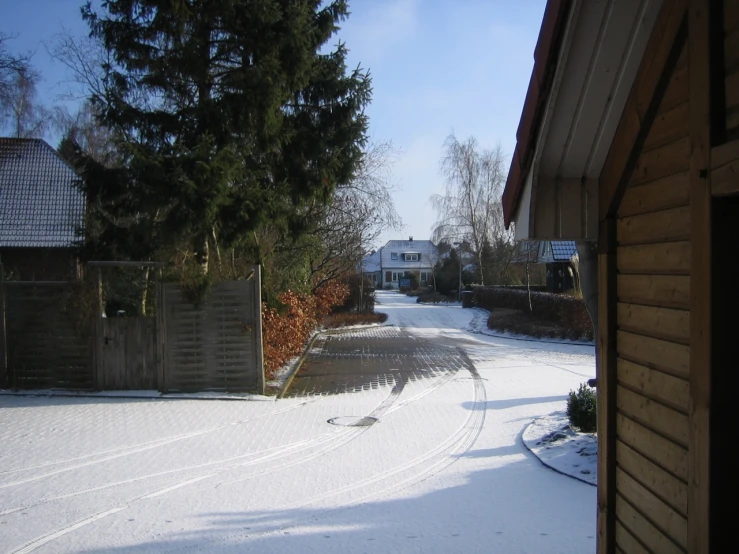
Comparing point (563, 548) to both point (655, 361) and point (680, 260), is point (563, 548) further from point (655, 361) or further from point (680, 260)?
point (680, 260)

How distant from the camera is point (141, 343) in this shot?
39.4ft

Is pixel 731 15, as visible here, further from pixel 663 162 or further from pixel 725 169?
pixel 663 162

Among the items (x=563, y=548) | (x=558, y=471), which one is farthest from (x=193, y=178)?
(x=563, y=548)

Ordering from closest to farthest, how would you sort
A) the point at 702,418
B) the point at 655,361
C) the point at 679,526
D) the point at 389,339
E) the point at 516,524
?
the point at 702,418 → the point at 679,526 → the point at 655,361 → the point at 516,524 → the point at 389,339

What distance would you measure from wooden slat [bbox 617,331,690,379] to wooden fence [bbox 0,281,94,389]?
34.6ft

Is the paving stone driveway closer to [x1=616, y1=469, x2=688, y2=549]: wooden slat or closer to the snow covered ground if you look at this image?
the snow covered ground

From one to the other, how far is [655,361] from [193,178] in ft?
31.1

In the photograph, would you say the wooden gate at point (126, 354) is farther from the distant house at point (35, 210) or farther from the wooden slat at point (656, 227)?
the wooden slat at point (656, 227)

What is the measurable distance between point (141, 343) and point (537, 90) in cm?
1019

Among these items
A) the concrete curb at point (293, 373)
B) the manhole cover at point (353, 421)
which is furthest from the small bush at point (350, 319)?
the manhole cover at point (353, 421)

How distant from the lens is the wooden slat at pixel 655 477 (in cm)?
284

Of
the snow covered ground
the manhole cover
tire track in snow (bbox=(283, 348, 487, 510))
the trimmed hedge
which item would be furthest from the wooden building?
the trimmed hedge

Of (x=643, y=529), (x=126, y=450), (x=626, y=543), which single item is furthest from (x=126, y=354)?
(x=643, y=529)

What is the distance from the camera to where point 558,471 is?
7664 millimetres
